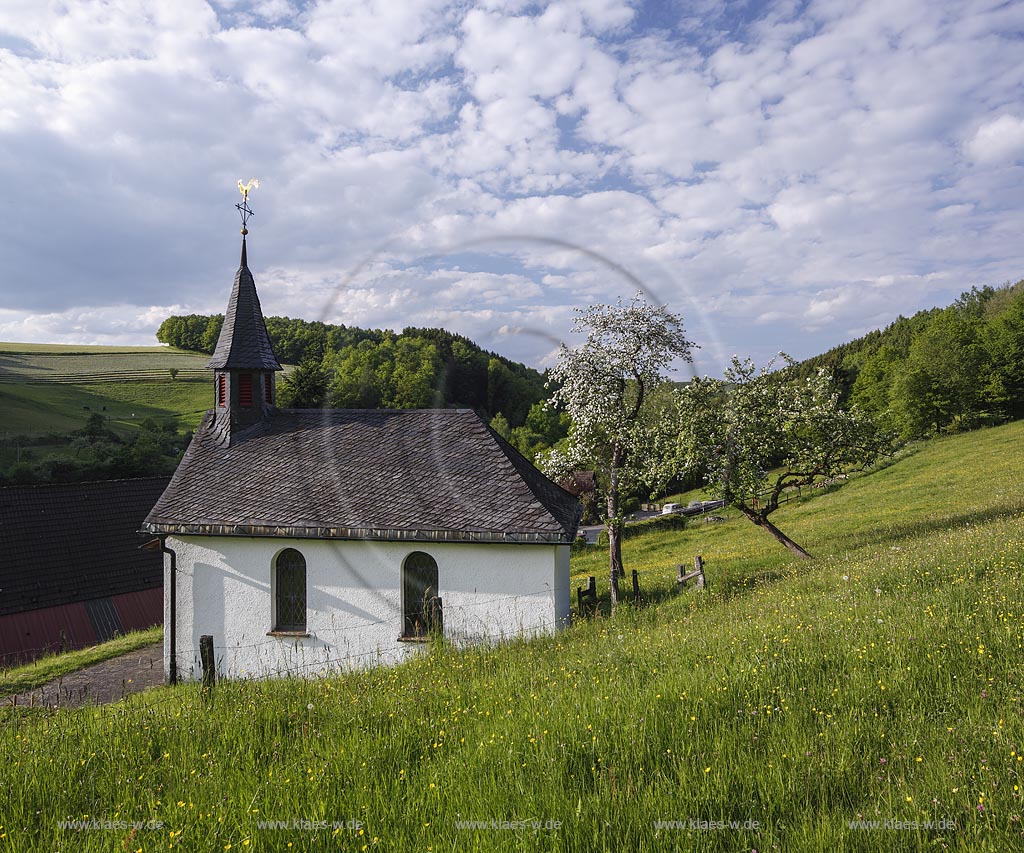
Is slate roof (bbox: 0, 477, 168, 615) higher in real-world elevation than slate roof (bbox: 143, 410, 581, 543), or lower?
lower

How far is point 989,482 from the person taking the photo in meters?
27.8

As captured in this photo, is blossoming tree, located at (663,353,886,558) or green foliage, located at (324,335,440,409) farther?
blossoming tree, located at (663,353,886,558)

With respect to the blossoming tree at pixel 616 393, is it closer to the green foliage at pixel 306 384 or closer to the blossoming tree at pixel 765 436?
the blossoming tree at pixel 765 436

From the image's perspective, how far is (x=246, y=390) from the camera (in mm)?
18734

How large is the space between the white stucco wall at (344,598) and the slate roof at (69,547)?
11548mm

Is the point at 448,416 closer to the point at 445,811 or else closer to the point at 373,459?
the point at 373,459

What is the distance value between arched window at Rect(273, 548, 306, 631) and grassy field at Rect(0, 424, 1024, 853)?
630 centimetres

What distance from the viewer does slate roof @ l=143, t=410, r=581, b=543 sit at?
13.9 meters

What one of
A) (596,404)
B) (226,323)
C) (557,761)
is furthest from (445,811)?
(226,323)

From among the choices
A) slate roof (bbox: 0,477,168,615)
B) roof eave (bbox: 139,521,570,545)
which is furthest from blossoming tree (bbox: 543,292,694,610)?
slate roof (bbox: 0,477,168,615)

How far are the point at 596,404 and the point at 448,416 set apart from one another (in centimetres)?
418

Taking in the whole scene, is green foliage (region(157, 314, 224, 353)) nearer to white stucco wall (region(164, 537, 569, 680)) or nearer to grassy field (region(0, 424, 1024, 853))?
white stucco wall (region(164, 537, 569, 680))

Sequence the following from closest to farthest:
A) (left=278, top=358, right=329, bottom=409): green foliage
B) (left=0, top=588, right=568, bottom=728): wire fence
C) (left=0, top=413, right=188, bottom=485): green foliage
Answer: (left=0, top=588, right=568, bottom=728): wire fence → (left=278, top=358, right=329, bottom=409): green foliage → (left=0, top=413, right=188, bottom=485): green foliage

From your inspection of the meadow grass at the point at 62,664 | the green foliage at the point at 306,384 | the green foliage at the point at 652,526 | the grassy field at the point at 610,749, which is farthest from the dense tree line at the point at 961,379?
the grassy field at the point at 610,749
